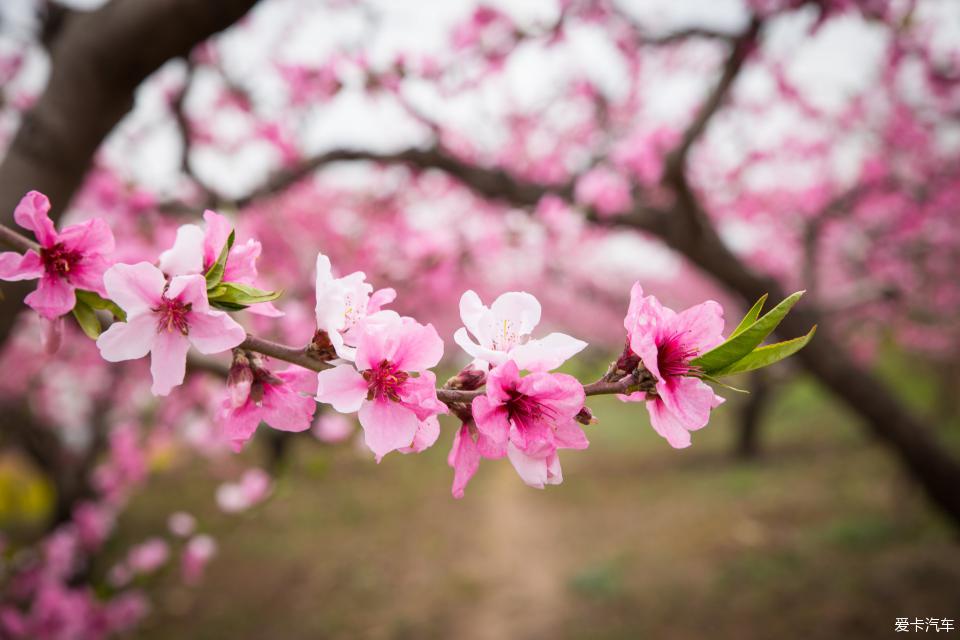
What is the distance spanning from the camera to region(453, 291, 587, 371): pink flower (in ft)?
2.37

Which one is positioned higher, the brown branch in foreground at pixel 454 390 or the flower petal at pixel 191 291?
the flower petal at pixel 191 291

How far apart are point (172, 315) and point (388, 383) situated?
31cm

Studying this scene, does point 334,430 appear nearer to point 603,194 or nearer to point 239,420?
point 603,194

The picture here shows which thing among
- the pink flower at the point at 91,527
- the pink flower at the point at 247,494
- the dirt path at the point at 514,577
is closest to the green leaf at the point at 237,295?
the pink flower at the point at 247,494

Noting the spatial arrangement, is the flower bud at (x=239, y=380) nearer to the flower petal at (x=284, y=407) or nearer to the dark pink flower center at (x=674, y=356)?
the flower petal at (x=284, y=407)

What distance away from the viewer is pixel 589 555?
5.32 meters

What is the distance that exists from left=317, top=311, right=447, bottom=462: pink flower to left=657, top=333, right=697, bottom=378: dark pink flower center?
0.32 meters

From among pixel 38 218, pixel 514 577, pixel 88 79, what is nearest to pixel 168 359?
pixel 38 218

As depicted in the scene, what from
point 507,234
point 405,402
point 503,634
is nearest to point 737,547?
point 503,634

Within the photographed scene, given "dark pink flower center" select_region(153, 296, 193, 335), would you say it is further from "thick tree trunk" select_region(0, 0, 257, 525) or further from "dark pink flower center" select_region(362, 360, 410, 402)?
"thick tree trunk" select_region(0, 0, 257, 525)

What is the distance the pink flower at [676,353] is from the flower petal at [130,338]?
2.15 ft


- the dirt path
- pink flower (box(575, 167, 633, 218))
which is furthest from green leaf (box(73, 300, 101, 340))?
the dirt path

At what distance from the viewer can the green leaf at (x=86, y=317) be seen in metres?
0.82

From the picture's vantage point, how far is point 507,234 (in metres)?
4.62
